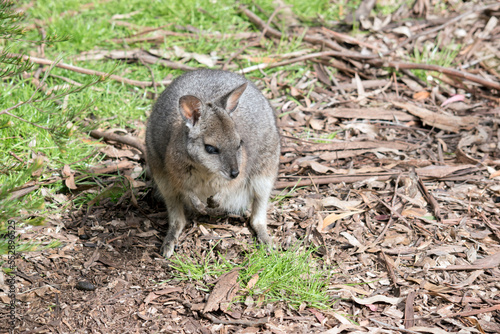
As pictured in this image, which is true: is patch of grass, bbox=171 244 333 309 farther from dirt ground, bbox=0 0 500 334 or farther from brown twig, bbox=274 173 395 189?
brown twig, bbox=274 173 395 189

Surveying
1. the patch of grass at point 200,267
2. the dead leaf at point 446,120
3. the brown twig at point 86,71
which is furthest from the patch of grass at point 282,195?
the brown twig at point 86,71

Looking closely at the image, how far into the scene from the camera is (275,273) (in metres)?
3.59

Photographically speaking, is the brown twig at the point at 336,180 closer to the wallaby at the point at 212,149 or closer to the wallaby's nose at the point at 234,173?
the wallaby at the point at 212,149

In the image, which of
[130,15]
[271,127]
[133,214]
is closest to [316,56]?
[271,127]

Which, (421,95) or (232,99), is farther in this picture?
(421,95)

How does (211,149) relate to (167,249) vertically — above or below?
above

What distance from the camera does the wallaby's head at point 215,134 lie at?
360cm

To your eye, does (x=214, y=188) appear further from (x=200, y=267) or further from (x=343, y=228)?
(x=343, y=228)

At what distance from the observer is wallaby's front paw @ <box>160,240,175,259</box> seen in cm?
398

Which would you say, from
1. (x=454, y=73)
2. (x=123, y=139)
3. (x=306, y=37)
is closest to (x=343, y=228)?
(x=123, y=139)

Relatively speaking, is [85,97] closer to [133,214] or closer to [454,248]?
[133,214]

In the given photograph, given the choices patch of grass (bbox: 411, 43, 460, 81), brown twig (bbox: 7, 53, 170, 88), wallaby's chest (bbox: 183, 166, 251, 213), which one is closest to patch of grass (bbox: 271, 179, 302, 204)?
wallaby's chest (bbox: 183, 166, 251, 213)

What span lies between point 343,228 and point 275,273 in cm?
85

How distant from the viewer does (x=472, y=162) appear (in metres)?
4.77
